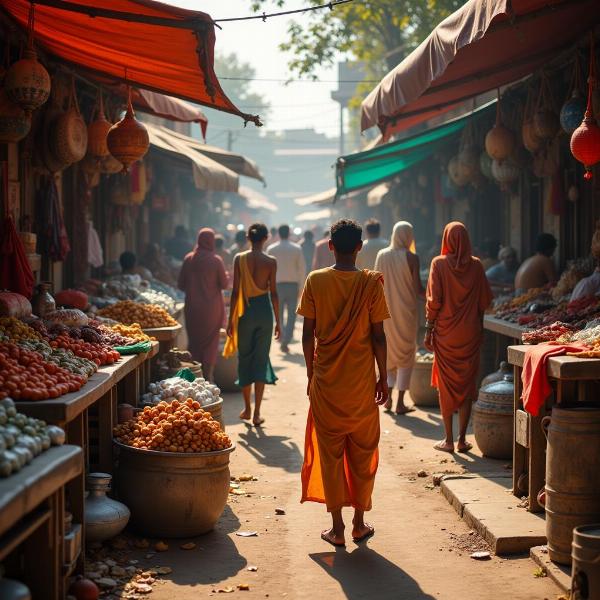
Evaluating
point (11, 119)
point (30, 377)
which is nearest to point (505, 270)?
point (11, 119)

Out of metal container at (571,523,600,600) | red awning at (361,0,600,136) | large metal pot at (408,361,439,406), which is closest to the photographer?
metal container at (571,523,600,600)

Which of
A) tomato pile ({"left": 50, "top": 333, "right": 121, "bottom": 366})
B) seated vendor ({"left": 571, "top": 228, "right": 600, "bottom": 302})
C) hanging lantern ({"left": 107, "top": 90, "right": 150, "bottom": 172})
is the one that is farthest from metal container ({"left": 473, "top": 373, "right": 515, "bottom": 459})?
hanging lantern ({"left": 107, "top": 90, "right": 150, "bottom": 172})

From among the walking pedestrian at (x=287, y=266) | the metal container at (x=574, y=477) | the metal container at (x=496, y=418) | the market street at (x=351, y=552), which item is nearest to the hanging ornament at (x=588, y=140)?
the metal container at (x=496, y=418)

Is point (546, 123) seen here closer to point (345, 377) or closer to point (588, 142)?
point (588, 142)

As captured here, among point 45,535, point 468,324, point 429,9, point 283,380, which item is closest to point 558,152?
point 468,324

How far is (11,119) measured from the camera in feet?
25.9

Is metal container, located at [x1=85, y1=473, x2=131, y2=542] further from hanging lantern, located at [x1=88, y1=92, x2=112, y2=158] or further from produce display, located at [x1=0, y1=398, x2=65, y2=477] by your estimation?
hanging lantern, located at [x1=88, y1=92, x2=112, y2=158]

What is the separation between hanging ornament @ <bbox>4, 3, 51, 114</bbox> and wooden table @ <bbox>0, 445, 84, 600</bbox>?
3663 millimetres

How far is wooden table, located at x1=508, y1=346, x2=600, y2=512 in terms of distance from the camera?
5.79 m

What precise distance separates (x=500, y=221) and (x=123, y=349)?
1069 cm

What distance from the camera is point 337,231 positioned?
6.45 metres

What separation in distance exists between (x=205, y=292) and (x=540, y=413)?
20.8 feet

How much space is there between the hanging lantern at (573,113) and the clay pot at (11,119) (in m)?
4.78

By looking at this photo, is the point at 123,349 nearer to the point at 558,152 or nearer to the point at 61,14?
the point at 61,14
